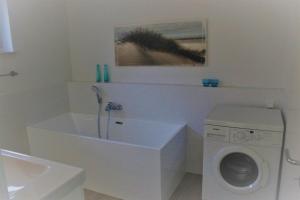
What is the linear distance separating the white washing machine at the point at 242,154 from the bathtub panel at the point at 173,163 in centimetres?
35

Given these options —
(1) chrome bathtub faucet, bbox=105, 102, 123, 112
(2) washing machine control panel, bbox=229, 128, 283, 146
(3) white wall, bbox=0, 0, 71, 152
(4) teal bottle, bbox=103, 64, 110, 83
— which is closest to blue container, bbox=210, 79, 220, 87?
(2) washing machine control panel, bbox=229, 128, 283, 146

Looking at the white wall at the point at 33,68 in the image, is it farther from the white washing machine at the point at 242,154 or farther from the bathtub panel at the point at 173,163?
the white washing machine at the point at 242,154

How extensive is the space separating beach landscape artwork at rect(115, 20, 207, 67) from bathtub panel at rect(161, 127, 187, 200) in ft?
2.67

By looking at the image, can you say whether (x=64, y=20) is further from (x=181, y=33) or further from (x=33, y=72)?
(x=181, y=33)

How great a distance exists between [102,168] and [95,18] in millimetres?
1887

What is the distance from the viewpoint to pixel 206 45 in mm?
2689

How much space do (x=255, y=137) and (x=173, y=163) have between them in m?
0.86

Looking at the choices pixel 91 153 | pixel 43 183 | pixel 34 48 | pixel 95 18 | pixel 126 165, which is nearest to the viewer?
pixel 43 183

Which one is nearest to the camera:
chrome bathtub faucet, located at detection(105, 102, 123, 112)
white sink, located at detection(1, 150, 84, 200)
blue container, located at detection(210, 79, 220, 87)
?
white sink, located at detection(1, 150, 84, 200)

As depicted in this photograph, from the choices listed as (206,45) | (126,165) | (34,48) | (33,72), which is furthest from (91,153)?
(206,45)

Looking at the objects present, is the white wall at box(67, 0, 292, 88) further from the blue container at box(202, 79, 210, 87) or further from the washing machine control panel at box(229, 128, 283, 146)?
the washing machine control panel at box(229, 128, 283, 146)

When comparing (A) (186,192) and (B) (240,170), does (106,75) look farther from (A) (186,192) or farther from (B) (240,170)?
(B) (240,170)

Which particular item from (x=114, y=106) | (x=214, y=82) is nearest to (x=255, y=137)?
(x=214, y=82)

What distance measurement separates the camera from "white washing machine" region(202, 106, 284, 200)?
6.54 feet
